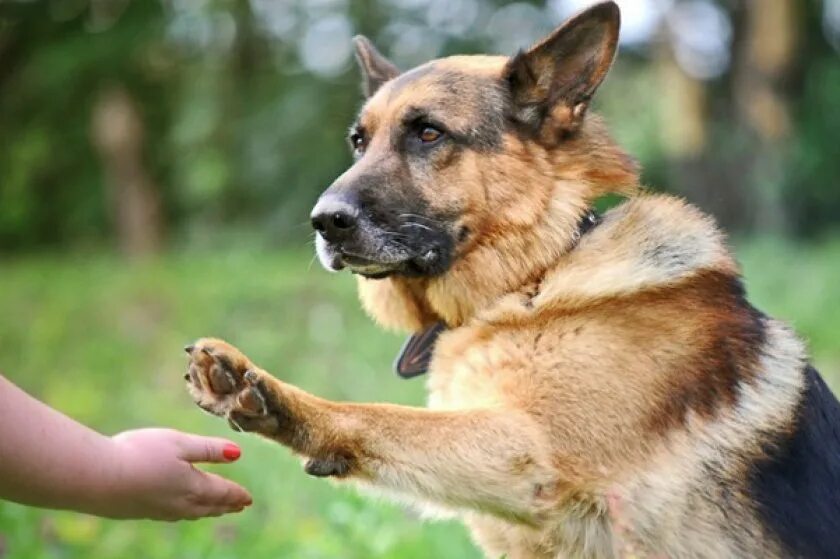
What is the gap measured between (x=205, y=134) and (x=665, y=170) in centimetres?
757

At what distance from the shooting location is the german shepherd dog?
290 cm

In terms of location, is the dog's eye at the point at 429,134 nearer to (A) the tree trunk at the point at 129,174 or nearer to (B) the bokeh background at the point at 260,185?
(B) the bokeh background at the point at 260,185

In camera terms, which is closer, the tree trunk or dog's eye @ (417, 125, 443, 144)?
dog's eye @ (417, 125, 443, 144)

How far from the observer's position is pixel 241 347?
8.62 m

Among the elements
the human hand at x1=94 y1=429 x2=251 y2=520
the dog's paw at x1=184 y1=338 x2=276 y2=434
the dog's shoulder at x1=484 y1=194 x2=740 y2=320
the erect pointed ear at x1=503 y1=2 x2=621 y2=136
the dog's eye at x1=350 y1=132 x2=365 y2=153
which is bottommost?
the human hand at x1=94 y1=429 x2=251 y2=520

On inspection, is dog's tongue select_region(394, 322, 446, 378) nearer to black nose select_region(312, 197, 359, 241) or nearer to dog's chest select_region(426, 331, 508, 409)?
dog's chest select_region(426, 331, 508, 409)

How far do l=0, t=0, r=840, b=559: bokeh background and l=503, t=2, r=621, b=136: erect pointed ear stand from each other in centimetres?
35

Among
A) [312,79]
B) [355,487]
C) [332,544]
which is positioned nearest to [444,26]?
[312,79]

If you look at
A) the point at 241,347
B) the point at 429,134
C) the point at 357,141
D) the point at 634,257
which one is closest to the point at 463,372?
the point at 634,257

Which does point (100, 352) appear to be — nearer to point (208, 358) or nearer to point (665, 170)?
point (208, 358)

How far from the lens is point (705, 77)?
18.7 m

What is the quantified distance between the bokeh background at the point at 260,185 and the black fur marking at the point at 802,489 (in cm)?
146

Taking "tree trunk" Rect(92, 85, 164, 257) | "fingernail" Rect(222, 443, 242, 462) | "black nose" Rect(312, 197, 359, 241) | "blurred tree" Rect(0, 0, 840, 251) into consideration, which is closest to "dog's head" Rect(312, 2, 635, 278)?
"black nose" Rect(312, 197, 359, 241)

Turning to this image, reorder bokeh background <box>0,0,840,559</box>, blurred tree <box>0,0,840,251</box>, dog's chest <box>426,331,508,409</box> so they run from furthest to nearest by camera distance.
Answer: blurred tree <box>0,0,840,251</box>
bokeh background <box>0,0,840,559</box>
dog's chest <box>426,331,508,409</box>
